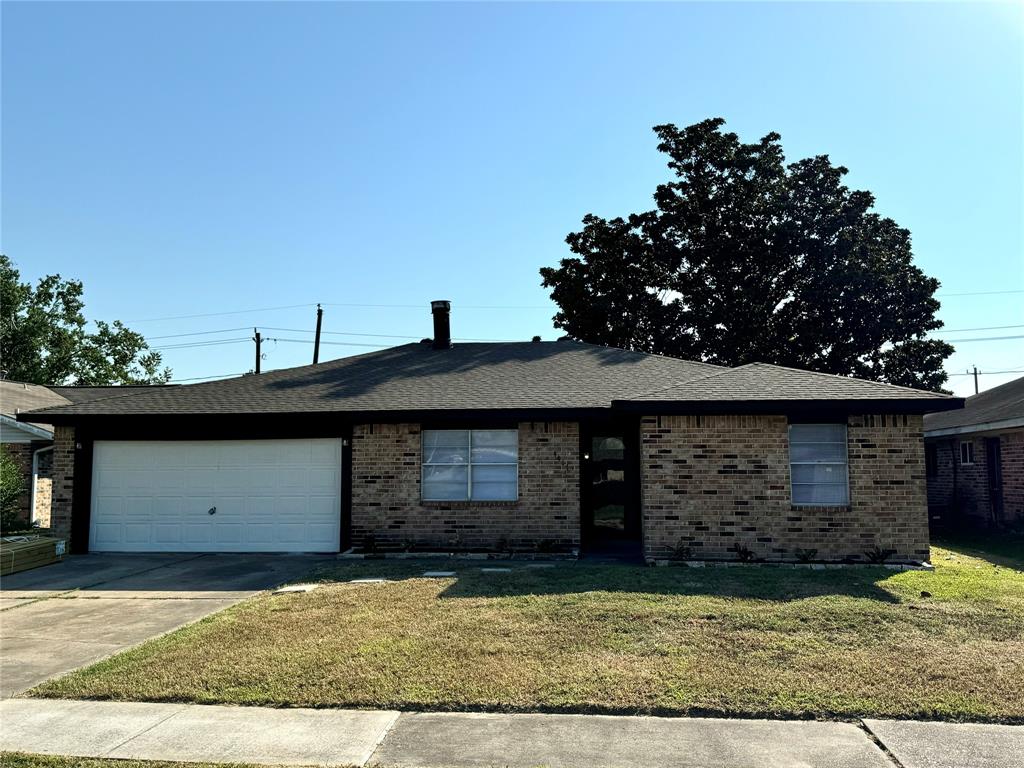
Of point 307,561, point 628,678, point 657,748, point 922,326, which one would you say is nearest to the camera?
point 657,748

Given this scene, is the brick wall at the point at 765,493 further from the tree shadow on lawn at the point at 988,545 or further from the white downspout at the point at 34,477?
the white downspout at the point at 34,477

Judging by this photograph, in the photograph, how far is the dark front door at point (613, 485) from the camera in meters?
14.0

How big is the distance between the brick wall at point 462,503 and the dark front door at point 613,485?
1290 mm

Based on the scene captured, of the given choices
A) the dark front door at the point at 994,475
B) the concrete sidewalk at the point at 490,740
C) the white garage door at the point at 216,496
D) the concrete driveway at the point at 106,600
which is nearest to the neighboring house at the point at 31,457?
the white garage door at the point at 216,496

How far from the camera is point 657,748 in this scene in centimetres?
456

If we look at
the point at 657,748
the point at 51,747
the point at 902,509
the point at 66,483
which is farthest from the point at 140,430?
the point at 902,509

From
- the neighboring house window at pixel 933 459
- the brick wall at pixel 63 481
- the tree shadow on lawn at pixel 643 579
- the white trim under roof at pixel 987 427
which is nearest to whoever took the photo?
the tree shadow on lawn at pixel 643 579

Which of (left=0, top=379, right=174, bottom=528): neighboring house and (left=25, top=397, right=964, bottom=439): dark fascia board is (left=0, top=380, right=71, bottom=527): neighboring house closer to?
(left=0, top=379, right=174, bottom=528): neighboring house

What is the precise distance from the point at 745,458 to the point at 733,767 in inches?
297

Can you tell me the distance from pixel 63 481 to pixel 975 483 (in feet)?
68.4

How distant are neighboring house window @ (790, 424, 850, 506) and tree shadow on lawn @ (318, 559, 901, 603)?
120 centimetres

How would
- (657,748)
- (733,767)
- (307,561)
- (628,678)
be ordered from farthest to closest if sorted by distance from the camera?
(307,561) → (628,678) → (657,748) → (733,767)

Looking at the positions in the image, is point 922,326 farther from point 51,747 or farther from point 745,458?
point 51,747

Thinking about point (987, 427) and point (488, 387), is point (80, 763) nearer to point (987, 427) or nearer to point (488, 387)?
point (488, 387)
